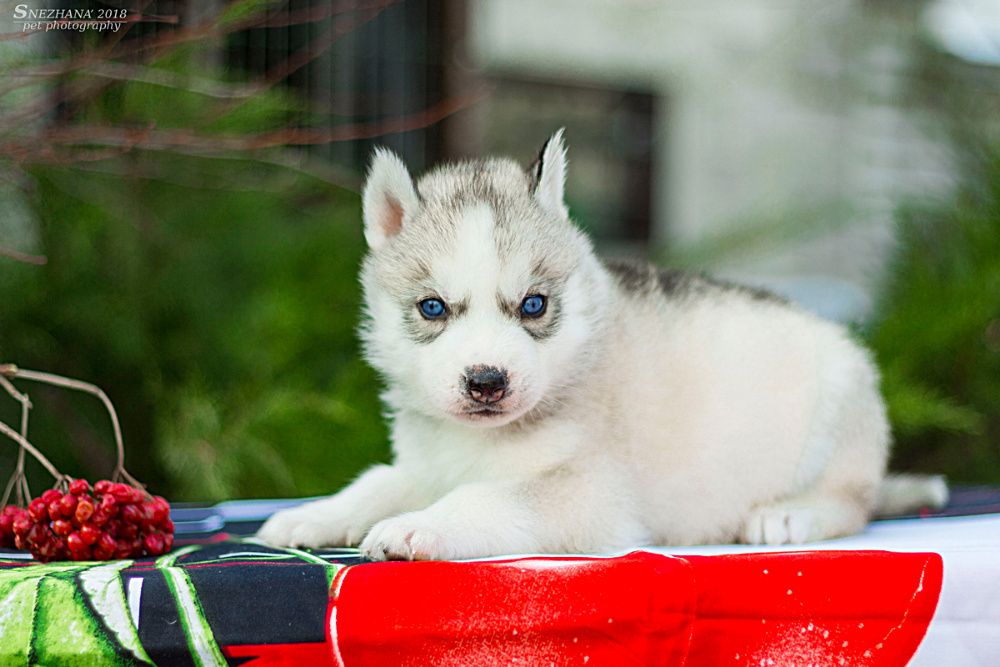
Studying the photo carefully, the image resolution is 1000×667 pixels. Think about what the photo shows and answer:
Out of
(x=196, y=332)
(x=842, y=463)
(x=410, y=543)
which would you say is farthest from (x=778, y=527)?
(x=196, y=332)

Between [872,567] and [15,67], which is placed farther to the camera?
[15,67]

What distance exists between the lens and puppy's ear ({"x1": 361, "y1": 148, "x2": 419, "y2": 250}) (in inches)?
84.7

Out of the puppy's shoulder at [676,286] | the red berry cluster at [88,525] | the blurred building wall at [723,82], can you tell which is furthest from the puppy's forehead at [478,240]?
the blurred building wall at [723,82]

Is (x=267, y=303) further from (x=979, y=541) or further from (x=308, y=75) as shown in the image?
(x=979, y=541)

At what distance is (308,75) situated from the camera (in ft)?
17.8

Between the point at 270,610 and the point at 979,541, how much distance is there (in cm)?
135

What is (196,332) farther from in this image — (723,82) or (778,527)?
(723,82)

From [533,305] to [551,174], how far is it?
36 cm

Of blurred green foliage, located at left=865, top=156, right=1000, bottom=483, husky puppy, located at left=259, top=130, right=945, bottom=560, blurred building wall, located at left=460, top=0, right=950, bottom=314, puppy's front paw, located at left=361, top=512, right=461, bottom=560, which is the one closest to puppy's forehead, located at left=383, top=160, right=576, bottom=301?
husky puppy, located at left=259, top=130, right=945, bottom=560

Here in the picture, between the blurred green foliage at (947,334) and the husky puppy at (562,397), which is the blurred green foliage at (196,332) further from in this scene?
the blurred green foliage at (947,334)

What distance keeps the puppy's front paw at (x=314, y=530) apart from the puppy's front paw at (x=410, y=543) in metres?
0.35

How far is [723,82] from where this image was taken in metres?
10.1

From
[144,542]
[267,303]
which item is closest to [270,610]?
[144,542]

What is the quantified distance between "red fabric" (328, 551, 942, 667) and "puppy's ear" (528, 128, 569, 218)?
2.78 ft
